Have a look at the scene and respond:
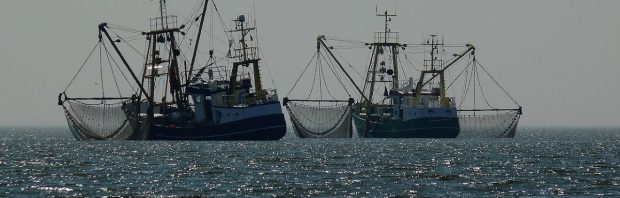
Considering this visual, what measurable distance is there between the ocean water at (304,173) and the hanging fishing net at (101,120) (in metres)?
21.8

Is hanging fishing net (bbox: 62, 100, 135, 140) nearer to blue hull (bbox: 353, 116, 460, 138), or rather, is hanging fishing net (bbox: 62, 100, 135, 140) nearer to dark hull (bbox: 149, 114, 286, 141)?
dark hull (bbox: 149, 114, 286, 141)

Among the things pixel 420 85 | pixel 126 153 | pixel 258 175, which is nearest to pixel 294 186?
pixel 258 175

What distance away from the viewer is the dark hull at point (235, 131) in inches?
5477

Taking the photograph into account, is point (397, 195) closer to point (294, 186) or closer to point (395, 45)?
point (294, 186)

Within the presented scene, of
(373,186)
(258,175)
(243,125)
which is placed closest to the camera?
(373,186)

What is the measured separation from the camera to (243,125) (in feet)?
457

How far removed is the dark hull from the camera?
139m

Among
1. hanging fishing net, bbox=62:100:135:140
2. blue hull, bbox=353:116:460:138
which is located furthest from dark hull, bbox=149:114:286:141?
blue hull, bbox=353:116:460:138

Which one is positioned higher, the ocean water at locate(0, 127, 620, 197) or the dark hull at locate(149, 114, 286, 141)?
the dark hull at locate(149, 114, 286, 141)

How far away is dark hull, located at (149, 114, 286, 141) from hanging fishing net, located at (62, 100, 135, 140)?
428 centimetres

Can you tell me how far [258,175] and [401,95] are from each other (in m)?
96.6

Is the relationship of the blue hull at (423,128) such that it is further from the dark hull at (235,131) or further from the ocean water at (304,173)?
the ocean water at (304,173)

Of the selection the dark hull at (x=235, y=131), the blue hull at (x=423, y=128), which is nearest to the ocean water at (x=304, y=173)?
the dark hull at (x=235, y=131)

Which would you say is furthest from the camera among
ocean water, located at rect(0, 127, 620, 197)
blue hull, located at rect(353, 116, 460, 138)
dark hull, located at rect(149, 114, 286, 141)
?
blue hull, located at rect(353, 116, 460, 138)
